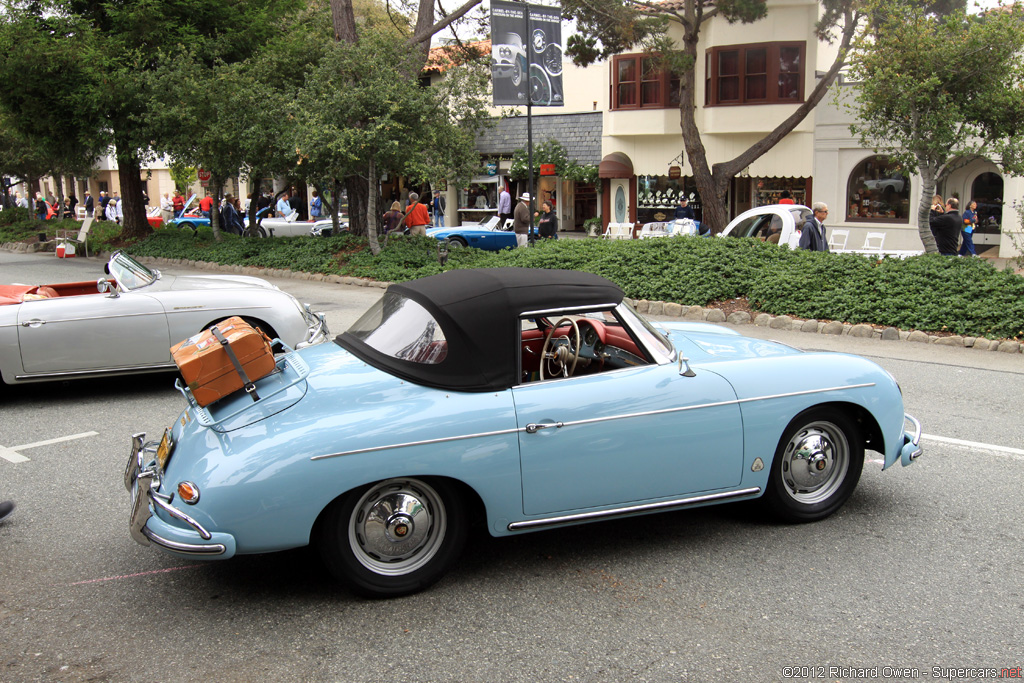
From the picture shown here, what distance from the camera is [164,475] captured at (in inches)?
159

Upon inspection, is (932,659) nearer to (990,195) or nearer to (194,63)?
(194,63)

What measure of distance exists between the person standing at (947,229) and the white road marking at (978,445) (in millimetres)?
8637

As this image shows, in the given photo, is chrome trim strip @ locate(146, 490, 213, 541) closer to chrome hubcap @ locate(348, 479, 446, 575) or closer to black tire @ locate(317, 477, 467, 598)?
black tire @ locate(317, 477, 467, 598)

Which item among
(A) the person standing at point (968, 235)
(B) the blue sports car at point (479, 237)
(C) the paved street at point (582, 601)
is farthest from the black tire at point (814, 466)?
(B) the blue sports car at point (479, 237)

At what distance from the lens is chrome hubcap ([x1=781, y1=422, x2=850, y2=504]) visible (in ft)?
15.7

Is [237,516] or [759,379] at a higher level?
[759,379]

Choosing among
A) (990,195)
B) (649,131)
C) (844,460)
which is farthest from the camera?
(649,131)

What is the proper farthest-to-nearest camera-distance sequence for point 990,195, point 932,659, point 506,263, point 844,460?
point 990,195 < point 506,263 < point 844,460 < point 932,659

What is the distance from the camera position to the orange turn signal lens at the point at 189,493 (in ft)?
12.4

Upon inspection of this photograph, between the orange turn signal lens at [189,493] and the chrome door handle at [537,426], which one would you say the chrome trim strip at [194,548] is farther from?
the chrome door handle at [537,426]

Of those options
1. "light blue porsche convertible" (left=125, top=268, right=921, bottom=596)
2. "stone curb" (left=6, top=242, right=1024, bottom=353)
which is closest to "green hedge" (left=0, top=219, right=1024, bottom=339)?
"stone curb" (left=6, top=242, right=1024, bottom=353)

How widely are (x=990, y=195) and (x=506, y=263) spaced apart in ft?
51.2

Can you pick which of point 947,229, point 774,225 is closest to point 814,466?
point 947,229

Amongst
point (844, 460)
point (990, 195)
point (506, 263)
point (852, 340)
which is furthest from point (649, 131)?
point (844, 460)
